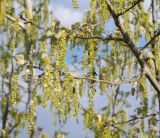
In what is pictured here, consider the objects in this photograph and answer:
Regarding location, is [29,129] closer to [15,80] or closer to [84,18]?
[15,80]

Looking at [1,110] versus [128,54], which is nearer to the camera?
[1,110]

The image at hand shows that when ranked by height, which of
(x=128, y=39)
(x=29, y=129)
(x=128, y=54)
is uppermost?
(x=128, y=54)

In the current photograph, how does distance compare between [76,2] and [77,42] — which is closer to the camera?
[76,2]

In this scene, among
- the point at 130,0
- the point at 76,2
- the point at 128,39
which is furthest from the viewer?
the point at 128,39

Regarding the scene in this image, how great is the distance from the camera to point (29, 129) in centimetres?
354

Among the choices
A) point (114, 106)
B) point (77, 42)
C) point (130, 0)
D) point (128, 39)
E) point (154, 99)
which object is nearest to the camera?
point (130, 0)

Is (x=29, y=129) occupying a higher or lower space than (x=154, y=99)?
lower

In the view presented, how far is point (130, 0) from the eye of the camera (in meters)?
3.80

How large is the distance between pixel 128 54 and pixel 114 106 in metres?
1.17

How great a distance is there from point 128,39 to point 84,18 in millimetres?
4842

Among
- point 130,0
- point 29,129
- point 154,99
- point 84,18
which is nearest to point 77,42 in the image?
point 130,0

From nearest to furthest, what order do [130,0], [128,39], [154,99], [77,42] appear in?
[130,0]
[128,39]
[77,42]
[154,99]

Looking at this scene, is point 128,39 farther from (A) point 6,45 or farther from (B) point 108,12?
(A) point 6,45

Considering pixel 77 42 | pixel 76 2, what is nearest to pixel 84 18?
pixel 77 42
